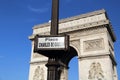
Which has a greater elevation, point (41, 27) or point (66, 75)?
point (41, 27)

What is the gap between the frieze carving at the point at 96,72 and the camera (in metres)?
15.5

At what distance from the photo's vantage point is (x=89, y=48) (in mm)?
17172

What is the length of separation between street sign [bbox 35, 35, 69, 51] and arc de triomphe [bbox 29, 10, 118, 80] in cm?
1196

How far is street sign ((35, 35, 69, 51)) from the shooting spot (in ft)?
13.6

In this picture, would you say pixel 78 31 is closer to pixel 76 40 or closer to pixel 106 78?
pixel 76 40

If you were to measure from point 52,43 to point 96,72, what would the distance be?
487 inches

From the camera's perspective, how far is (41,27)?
68.4 feet

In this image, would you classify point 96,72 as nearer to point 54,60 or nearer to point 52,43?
point 54,60

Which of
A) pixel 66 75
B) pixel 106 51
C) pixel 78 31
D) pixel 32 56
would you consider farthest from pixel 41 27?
pixel 106 51

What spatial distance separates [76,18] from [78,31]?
1.56 meters

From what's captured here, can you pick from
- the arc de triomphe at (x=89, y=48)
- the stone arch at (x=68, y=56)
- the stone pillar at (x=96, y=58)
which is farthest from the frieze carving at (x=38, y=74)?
the stone pillar at (x=96, y=58)

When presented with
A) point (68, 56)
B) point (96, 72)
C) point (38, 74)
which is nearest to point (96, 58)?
point (96, 72)

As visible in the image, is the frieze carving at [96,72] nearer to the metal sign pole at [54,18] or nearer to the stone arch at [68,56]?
the stone arch at [68,56]

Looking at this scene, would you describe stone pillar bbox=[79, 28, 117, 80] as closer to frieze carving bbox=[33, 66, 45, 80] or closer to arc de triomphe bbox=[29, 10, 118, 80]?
arc de triomphe bbox=[29, 10, 118, 80]
